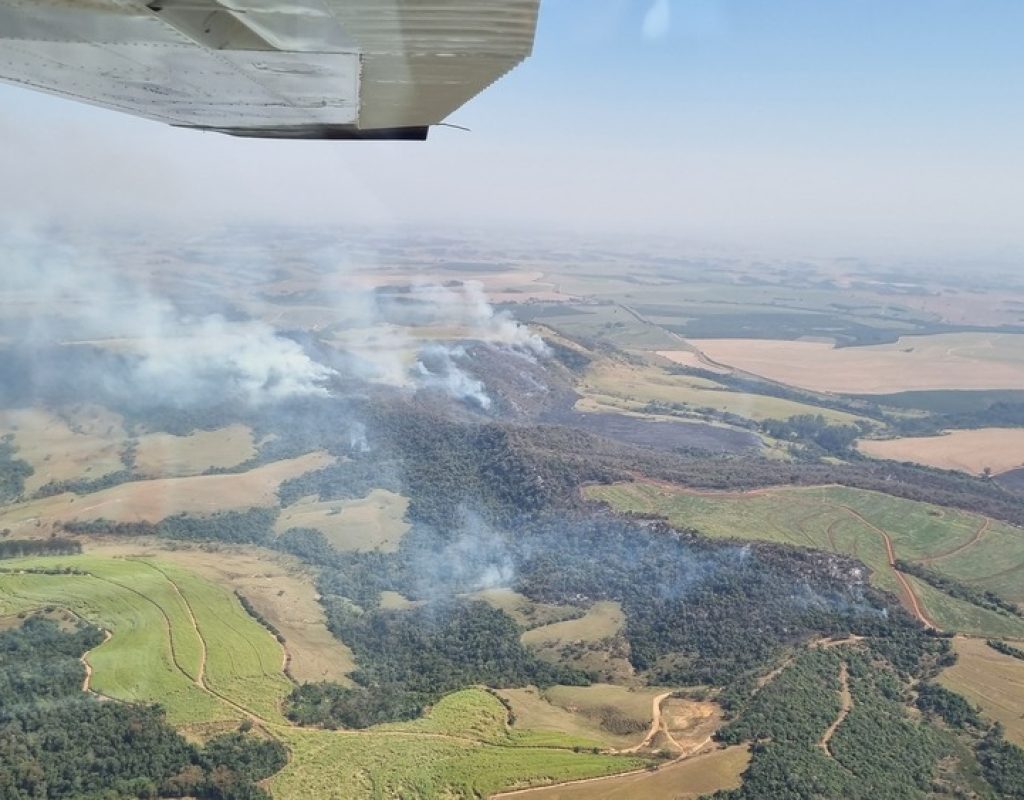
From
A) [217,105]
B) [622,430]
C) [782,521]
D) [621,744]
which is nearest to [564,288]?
[622,430]

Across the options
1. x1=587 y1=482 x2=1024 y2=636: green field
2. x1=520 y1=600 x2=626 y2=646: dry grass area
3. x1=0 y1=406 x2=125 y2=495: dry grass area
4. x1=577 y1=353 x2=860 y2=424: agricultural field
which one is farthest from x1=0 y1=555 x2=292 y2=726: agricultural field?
x1=577 y1=353 x2=860 y2=424: agricultural field

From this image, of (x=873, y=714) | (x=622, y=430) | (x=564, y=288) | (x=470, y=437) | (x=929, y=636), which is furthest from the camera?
(x=564, y=288)

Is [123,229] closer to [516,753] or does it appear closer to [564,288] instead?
[564,288]

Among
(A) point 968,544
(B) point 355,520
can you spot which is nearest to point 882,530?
(A) point 968,544

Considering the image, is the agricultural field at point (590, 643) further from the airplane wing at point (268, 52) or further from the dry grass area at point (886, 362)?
the dry grass area at point (886, 362)

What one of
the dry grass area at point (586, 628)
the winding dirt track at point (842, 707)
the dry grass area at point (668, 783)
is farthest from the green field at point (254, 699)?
the winding dirt track at point (842, 707)
